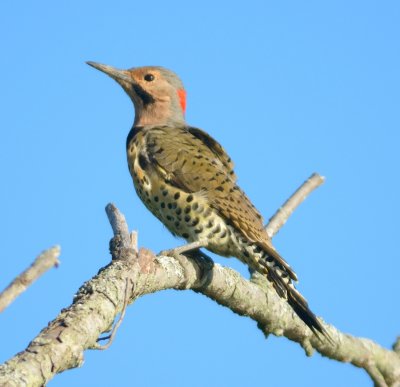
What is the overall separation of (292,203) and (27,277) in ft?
14.6

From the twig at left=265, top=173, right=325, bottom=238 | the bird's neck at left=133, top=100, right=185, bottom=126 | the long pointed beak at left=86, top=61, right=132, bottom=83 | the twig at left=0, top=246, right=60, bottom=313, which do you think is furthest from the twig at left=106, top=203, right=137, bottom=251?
the twig at left=0, top=246, right=60, bottom=313

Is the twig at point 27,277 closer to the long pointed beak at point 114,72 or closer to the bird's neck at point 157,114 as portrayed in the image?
the bird's neck at point 157,114

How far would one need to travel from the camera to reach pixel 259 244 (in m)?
5.57

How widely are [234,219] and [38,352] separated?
2868 millimetres

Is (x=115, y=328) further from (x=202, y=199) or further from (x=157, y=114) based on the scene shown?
(x=157, y=114)

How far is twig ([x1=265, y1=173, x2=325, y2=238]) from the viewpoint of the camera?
6297mm

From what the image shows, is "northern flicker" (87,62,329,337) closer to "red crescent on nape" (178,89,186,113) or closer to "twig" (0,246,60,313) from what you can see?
"red crescent on nape" (178,89,186,113)

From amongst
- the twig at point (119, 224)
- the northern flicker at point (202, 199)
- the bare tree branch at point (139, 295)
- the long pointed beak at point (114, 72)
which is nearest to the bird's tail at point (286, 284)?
the northern flicker at point (202, 199)

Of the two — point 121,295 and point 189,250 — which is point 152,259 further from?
point 189,250

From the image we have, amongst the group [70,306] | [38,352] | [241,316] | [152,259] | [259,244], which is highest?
[259,244]

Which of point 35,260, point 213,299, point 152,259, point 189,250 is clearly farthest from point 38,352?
point 189,250

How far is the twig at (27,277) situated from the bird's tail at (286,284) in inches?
A: 121

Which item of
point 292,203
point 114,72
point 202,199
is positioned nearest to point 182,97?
point 114,72

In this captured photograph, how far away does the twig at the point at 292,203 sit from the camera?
6.30 metres
